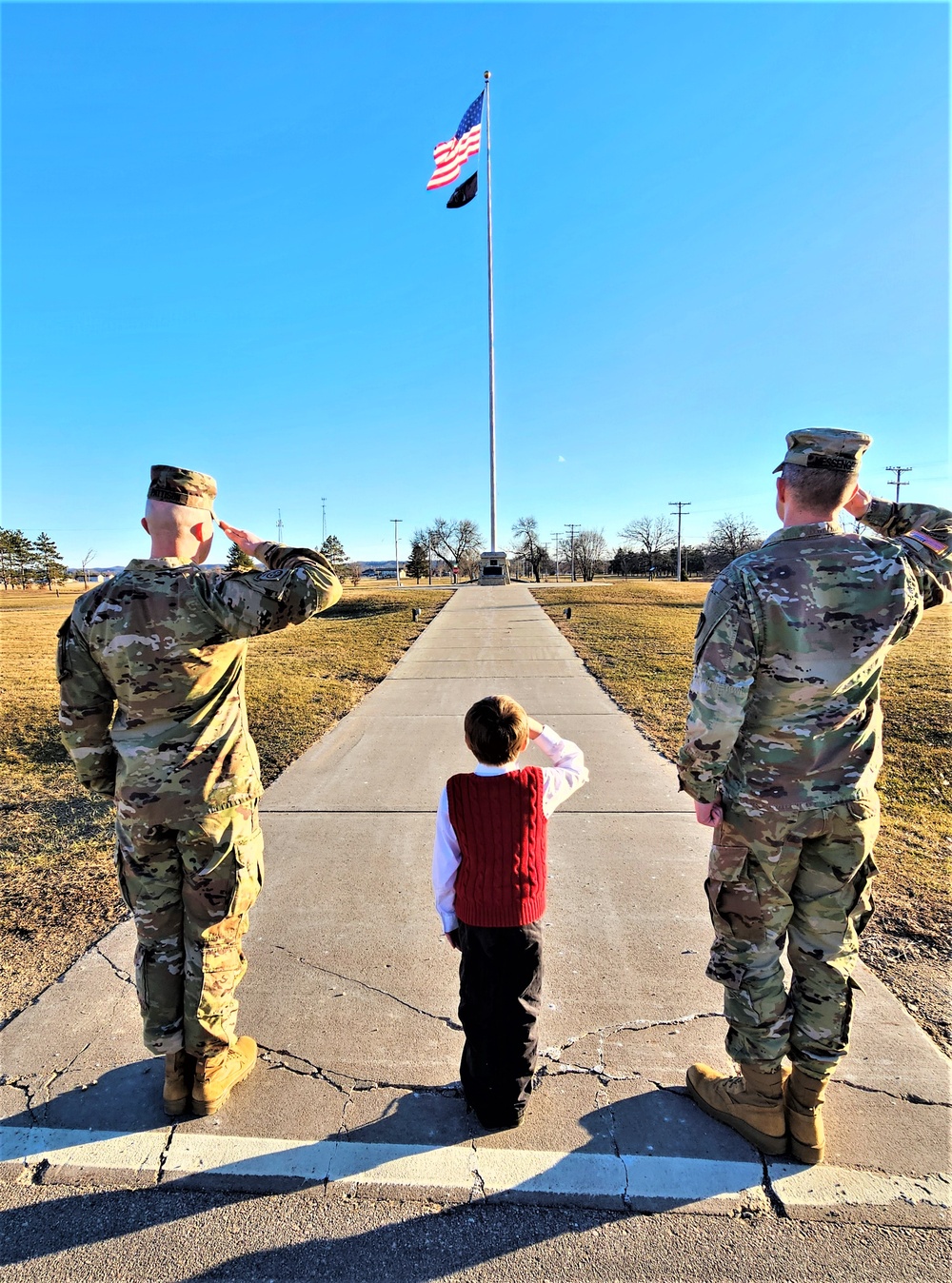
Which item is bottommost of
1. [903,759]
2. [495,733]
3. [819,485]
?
[903,759]

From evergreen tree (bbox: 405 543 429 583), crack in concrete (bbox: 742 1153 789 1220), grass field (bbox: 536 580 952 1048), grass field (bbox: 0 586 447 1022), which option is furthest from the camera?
evergreen tree (bbox: 405 543 429 583)

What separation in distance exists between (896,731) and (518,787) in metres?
6.31

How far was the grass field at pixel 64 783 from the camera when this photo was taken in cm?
327

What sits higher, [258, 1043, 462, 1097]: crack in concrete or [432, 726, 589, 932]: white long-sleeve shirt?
[432, 726, 589, 932]: white long-sleeve shirt

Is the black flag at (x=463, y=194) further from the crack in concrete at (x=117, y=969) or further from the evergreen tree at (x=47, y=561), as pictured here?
the evergreen tree at (x=47, y=561)

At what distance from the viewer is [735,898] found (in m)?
2.13

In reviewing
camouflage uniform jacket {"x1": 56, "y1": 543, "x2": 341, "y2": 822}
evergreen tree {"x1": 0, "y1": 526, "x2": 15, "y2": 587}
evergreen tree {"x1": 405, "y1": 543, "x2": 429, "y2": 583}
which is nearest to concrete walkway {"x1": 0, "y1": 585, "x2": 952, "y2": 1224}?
camouflage uniform jacket {"x1": 56, "y1": 543, "x2": 341, "y2": 822}

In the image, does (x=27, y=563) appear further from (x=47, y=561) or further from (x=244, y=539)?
(x=244, y=539)

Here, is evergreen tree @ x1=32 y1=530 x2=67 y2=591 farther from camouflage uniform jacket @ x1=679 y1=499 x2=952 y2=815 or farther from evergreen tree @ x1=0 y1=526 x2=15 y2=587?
camouflage uniform jacket @ x1=679 y1=499 x2=952 y2=815

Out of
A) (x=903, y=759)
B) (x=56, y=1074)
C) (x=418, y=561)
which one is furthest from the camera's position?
(x=418, y=561)

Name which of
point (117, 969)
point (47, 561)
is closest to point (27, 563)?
point (47, 561)

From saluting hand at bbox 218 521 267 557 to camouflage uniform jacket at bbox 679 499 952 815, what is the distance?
63.5 inches

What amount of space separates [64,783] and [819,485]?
6099 mm

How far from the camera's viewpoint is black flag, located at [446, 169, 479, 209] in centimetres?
2628
